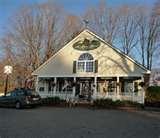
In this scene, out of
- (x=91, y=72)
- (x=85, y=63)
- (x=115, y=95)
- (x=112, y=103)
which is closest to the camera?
(x=112, y=103)

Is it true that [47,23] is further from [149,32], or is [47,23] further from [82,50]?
[82,50]

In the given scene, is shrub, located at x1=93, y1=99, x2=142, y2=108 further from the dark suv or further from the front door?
the dark suv

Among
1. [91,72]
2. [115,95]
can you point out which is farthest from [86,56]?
[115,95]

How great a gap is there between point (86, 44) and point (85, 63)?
6.39ft

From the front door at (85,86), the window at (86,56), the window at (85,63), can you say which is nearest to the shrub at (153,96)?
the front door at (85,86)

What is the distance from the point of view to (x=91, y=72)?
30.2 meters

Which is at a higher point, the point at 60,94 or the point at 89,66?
the point at 89,66

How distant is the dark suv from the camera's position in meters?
24.6

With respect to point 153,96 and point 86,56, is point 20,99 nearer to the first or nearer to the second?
point 86,56

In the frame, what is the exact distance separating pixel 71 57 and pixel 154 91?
9.00 meters

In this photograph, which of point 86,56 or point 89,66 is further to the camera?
point 86,56

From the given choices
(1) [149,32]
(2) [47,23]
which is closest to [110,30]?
(1) [149,32]

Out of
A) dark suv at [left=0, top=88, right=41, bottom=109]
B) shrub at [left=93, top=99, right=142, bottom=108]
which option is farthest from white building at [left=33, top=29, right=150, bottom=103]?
dark suv at [left=0, top=88, right=41, bottom=109]

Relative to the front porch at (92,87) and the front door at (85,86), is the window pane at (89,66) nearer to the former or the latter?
the front porch at (92,87)
